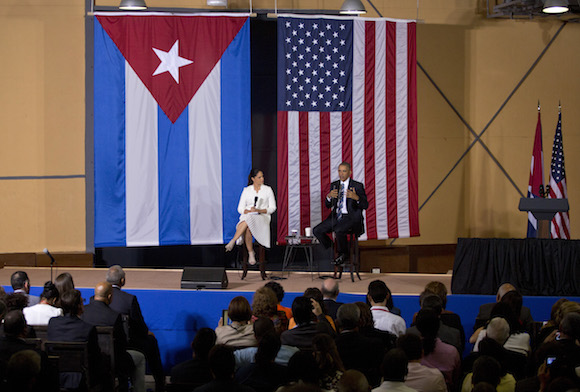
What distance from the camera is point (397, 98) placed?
9773 millimetres

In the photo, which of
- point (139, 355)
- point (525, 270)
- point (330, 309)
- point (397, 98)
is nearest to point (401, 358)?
point (330, 309)

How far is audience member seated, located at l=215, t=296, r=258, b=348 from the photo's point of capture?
4.73 metres

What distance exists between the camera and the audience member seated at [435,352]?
14.6 ft

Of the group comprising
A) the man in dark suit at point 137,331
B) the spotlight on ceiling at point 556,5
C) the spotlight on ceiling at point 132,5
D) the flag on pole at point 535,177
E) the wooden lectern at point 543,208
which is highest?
the spotlight on ceiling at point 132,5

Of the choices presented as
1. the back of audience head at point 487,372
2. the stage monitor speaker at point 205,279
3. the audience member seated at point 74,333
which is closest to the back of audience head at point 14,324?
the audience member seated at point 74,333

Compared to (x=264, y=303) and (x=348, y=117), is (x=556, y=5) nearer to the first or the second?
(x=348, y=117)

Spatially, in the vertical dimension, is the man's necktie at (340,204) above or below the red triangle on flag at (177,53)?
below

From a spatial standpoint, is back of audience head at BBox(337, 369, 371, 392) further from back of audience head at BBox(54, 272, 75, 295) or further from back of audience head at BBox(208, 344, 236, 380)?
back of audience head at BBox(54, 272, 75, 295)

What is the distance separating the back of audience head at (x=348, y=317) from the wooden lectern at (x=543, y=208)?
14.1ft

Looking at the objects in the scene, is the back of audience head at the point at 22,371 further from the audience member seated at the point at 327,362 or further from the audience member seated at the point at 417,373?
the audience member seated at the point at 417,373

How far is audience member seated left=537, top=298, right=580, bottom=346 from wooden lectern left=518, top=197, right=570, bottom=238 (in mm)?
3242

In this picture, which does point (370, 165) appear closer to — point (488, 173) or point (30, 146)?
point (488, 173)

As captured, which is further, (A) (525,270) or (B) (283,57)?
(B) (283,57)

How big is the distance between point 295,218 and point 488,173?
323 cm
